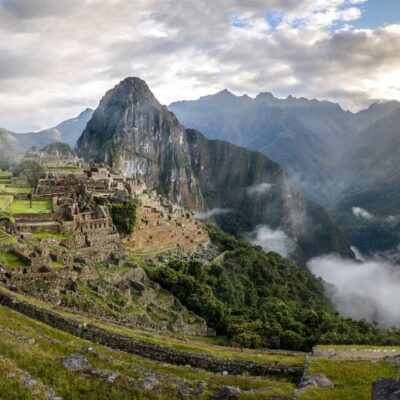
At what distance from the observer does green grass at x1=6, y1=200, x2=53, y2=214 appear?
4053 centimetres

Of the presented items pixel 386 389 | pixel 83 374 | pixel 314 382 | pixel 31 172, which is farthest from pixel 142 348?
pixel 31 172

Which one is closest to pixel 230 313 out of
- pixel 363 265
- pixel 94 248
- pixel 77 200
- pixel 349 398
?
pixel 94 248

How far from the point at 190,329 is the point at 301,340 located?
8.07m

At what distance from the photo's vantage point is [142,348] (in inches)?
672

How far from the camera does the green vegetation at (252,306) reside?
3478 centimetres

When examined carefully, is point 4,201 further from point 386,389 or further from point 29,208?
point 386,389

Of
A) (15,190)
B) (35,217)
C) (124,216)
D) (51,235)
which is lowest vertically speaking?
(51,235)

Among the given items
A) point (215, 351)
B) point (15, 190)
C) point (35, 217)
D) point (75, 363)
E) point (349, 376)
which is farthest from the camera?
point (15, 190)

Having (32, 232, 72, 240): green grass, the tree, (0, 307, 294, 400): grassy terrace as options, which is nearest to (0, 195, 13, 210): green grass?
(32, 232, 72, 240): green grass

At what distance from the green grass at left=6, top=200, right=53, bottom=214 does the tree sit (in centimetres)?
869

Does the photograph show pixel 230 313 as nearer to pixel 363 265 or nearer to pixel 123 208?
pixel 123 208

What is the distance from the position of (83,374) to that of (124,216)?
38468 millimetres

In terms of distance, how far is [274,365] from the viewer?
52.5 feet

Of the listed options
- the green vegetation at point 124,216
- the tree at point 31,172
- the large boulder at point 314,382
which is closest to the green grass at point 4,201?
the tree at point 31,172
